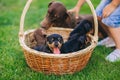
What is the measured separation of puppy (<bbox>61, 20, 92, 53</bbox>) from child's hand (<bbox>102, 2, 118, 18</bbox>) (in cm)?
23

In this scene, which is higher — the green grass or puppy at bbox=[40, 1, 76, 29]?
puppy at bbox=[40, 1, 76, 29]

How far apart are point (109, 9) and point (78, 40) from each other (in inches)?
21.5

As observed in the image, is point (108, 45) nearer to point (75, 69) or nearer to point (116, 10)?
point (116, 10)

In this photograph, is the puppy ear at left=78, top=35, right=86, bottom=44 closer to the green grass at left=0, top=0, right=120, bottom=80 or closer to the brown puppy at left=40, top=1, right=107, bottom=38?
the green grass at left=0, top=0, right=120, bottom=80

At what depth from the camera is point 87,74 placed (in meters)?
3.43

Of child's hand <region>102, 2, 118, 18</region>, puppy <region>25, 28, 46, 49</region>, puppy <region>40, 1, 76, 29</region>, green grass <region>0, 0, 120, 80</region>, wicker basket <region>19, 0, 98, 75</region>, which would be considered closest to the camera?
wicker basket <region>19, 0, 98, 75</region>

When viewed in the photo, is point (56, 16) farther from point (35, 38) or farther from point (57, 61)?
point (57, 61)

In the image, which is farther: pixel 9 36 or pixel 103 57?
pixel 9 36

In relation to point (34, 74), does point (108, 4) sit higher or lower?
higher

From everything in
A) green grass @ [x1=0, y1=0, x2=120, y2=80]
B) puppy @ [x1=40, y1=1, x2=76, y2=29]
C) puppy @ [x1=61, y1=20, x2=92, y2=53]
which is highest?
puppy @ [x1=40, y1=1, x2=76, y2=29]

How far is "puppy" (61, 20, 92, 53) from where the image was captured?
3.50m

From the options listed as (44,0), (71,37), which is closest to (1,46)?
(71,37)

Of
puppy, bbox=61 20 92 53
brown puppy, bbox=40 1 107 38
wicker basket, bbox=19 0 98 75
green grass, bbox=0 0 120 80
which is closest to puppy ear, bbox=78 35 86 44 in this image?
puppy, bbox=61 20 92 53

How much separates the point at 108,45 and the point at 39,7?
252 cm
